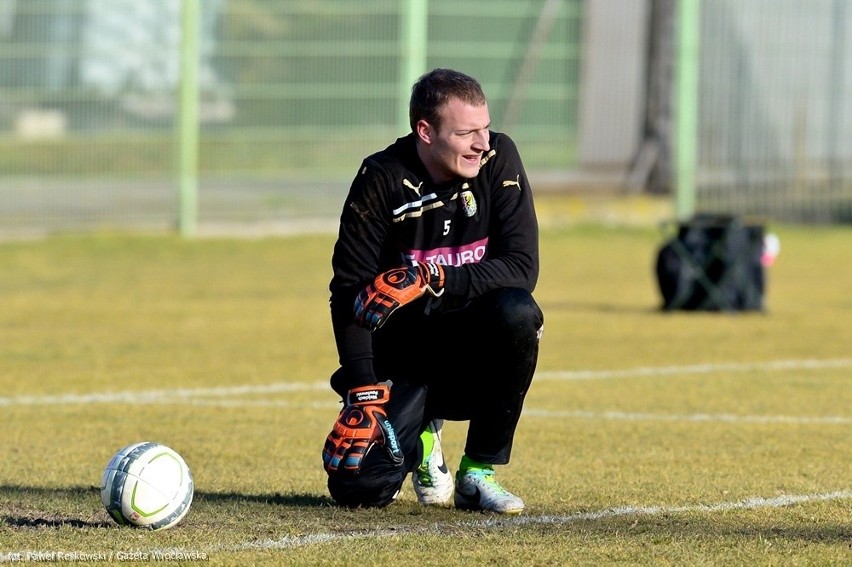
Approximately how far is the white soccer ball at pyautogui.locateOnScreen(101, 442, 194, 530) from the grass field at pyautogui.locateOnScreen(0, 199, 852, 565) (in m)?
0.07

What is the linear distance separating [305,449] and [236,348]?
421 centimetres

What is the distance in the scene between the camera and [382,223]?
5.68 m

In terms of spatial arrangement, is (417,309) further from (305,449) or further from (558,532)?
(305,449)

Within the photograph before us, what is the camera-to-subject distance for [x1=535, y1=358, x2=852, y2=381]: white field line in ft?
32.3

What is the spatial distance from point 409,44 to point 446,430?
42.7 ft

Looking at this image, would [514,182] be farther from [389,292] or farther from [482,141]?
[389,292]

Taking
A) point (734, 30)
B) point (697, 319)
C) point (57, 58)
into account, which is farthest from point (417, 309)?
point (734, 30)

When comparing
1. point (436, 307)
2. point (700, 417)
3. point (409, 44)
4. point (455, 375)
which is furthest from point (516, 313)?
point (409, 44)

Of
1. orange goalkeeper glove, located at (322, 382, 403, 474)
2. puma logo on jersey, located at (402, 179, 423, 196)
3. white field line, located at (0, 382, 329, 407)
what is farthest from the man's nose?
white field line, located at (0, 382, 329, 407)

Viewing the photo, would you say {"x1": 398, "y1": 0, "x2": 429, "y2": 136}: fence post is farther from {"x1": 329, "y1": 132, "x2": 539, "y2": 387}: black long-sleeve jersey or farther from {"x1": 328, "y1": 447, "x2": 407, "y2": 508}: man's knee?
{"x1": 328, "y1": 447, "x2": 407, "y2": 508}: man's knee

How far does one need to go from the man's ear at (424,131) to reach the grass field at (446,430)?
1356mm

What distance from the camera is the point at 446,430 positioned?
796cm

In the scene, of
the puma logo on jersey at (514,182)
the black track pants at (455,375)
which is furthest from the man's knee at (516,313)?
the puma logo on jersey at (514,182)

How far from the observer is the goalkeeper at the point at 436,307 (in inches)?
219
